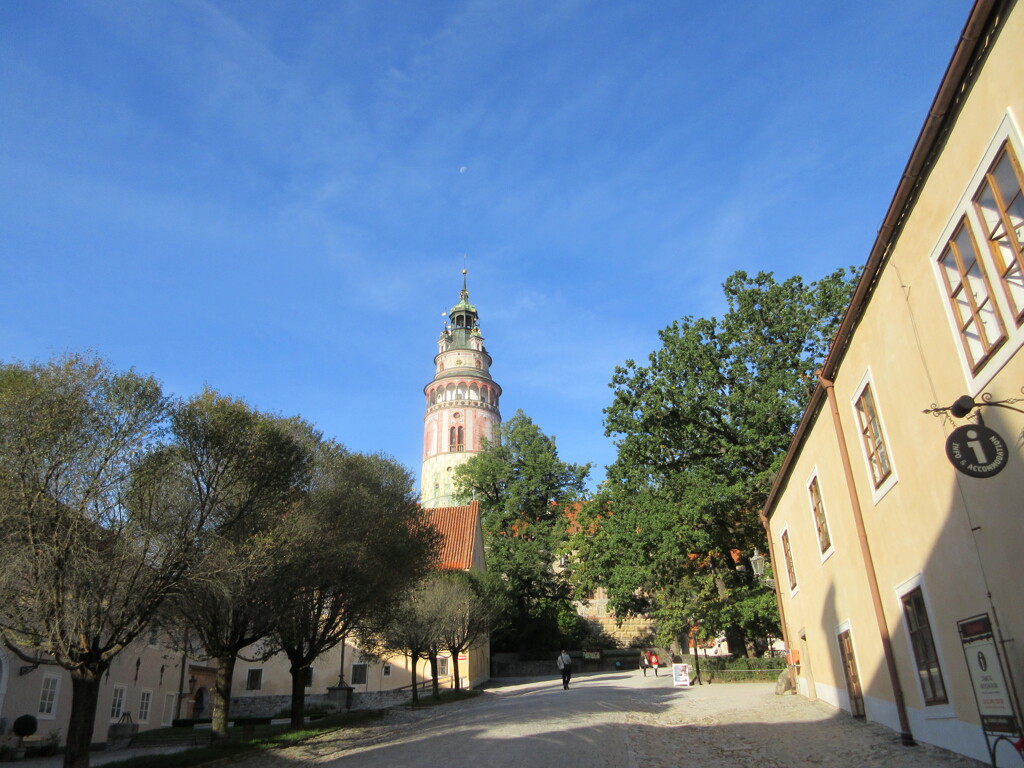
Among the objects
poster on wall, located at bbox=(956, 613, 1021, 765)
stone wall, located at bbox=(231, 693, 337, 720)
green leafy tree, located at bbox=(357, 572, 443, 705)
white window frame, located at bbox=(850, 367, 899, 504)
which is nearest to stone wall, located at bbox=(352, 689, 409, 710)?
stone wall, located at bbox=(231, 693, 337, 720)

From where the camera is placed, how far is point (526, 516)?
169 feet

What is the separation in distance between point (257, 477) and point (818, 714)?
13.0m

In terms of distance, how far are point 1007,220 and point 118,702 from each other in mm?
26556

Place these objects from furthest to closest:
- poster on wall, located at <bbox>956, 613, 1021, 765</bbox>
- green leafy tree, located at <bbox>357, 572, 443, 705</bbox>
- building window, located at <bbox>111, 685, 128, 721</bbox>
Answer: green leafy tree, located at <bbox>357, 572, 443, 705</bbox> → building window, located at <bbox>111, 685, 128, 721</bbox> → poster on wall, located at <bbox>956, 613, 1021, 765</bbox>

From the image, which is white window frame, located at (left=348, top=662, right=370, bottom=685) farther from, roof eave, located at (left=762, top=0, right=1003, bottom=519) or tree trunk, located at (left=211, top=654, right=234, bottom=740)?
roof eave, located at (left=762, top=0, right=1003, bottom=519)

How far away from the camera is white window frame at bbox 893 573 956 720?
8844mm

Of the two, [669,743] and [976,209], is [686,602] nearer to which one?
[669,743]

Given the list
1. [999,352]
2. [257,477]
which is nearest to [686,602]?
[257,477]

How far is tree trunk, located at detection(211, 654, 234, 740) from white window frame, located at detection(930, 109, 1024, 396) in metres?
15.5

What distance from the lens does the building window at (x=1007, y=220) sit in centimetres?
623

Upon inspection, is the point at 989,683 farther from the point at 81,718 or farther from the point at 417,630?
the point at 417,630

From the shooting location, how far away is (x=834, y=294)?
90.7 feet

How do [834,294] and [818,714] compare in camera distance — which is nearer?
[818,714]

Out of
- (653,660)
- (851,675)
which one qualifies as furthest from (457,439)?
(851,675)
